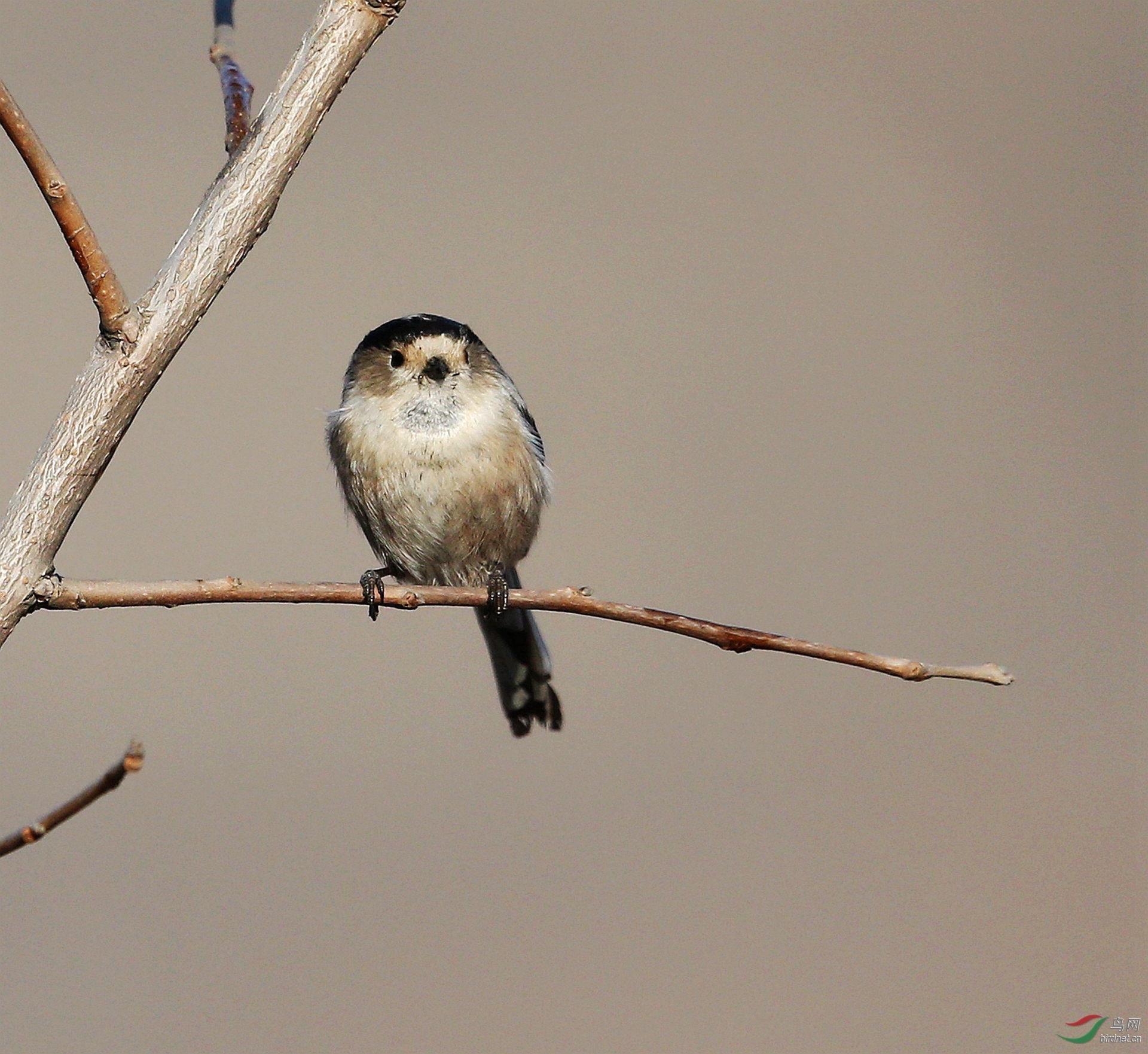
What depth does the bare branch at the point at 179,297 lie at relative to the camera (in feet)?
3.22

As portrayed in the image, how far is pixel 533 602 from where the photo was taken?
130 cm

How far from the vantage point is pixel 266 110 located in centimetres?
104

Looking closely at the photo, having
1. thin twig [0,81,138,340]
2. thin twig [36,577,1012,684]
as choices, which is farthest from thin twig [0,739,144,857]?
thin twig [0,81,138,340]

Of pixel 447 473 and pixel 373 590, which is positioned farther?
pixel 447 473

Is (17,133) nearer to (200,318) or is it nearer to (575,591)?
(200,318)

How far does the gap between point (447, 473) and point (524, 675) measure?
1.70ft

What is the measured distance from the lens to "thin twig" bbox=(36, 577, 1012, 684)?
104cm

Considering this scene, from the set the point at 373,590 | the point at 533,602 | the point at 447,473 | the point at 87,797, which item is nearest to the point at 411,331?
the point at 447,473

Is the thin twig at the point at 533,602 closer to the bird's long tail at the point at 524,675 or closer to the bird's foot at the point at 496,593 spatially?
the bird's foot at the point at 496,593

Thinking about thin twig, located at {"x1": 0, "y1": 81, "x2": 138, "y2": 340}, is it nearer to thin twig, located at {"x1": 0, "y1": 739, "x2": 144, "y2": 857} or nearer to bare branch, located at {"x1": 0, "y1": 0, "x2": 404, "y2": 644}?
bare branch, located at {"x1": 0, "y1": 0, "x2": 404, "y2": 644}

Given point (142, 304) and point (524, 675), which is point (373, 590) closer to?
point (142, 304)

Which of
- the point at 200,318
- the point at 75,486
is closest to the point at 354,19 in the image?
the point at 200,318

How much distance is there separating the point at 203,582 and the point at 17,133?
1.41 feet

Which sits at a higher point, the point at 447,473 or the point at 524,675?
the point at 447,473
